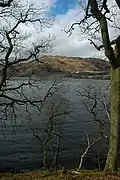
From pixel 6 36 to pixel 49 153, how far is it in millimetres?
19777

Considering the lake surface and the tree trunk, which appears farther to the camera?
the lake surface

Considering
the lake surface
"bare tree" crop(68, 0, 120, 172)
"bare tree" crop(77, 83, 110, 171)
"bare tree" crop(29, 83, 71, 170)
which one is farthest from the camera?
the lake surface

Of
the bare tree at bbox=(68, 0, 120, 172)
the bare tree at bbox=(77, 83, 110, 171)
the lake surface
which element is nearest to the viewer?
the bare tree at bbox=(68, 0, 120, 172)

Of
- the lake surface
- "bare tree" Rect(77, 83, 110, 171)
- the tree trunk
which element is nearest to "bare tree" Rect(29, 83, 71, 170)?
the lake surface

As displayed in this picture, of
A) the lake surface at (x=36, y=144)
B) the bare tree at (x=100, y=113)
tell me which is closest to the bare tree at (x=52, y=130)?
the lake surface at (x=36, y=144)

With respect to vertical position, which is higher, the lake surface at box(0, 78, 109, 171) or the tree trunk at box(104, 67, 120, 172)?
the tree trunk at box(104, 67, 120, 172)

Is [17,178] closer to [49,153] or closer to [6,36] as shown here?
[6,36]

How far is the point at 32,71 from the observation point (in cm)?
1959

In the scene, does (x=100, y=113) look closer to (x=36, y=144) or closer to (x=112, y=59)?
(x=36, y=144)

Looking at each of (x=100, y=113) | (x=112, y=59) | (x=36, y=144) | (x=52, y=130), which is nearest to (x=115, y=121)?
(x=112, y=59)

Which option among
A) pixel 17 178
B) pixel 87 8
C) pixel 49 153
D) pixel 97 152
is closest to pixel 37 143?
pixel 49 153

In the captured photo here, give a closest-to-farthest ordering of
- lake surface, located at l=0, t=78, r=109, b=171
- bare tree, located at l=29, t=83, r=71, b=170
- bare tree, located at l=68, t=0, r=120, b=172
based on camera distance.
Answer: bare tree, located at l=68, t=0, r=120, b=172 → bare tree, located at l=29, t=83, r=71, b=170 → lake surface, located at l=0, t=78, r=109, b=171

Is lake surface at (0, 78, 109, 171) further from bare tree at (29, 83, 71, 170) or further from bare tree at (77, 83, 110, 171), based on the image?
bare tree at (29, 83, 71, 170)

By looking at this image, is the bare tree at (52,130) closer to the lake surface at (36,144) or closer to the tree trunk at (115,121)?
the lake surface at (36,144)
